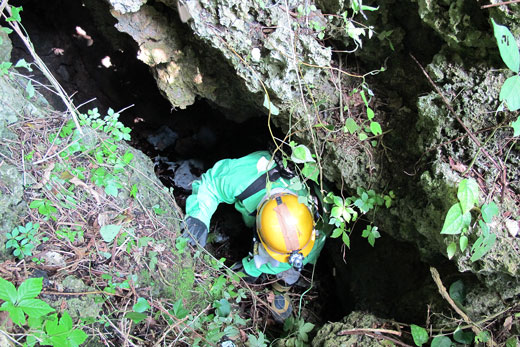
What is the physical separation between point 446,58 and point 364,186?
101cm

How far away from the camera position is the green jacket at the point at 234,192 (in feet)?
11.3

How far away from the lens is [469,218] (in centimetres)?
190

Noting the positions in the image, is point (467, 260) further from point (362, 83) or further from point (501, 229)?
point (362, 83)

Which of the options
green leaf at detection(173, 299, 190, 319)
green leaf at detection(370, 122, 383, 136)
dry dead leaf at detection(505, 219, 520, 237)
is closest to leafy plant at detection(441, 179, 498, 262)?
dry dead leaf at detection(505, 219, 520, 237)

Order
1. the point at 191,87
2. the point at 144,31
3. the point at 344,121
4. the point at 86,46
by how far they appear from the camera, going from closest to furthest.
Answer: the point at 344,121 < the point at 144,31 < the point at 191,87 < the point at 86,46

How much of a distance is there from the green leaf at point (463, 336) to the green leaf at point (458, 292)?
179 millimetres

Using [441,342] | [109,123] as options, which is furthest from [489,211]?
[109,123]

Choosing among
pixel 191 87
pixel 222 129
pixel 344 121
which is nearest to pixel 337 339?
pixel 344 121

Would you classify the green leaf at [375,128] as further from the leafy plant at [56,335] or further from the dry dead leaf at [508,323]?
the leafy plant at [56,335]

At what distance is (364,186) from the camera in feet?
8.59

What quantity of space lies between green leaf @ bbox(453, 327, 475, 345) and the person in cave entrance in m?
1.24

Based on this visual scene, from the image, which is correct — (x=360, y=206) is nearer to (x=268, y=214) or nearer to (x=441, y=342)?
(x=268, y=214)

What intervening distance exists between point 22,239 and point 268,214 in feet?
5.83

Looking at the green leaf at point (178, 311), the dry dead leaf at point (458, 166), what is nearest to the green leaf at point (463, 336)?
the dry dead leaf at point (458, 166)
